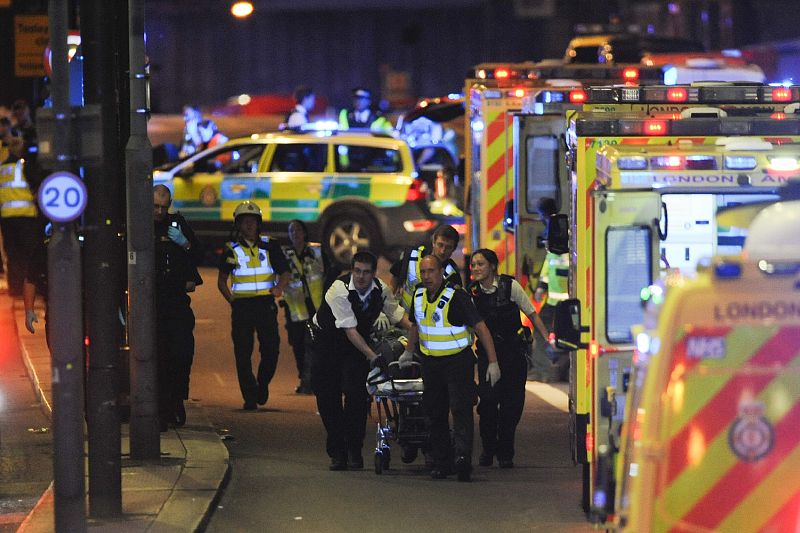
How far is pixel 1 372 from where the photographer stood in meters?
14.6

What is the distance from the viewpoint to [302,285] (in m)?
13.6

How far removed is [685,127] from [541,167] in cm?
544

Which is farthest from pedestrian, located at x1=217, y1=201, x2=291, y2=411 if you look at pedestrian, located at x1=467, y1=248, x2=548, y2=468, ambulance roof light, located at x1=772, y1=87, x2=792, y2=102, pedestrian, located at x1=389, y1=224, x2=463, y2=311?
ambulance roof light, located at x1=772, y1=87, x2=792, y2=102

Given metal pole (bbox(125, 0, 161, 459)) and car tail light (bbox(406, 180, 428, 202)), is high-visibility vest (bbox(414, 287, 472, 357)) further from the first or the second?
car tail light (bbox(406, 180, 428, 202))

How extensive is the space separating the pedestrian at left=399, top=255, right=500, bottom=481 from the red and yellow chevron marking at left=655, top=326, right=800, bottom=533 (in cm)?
450

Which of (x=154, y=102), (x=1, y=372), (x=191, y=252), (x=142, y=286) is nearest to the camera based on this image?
(x=142, y=286)

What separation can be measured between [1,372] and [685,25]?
23.2m

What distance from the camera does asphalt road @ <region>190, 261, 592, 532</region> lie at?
933 centimetres

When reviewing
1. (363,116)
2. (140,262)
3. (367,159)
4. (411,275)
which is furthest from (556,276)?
(363,116)

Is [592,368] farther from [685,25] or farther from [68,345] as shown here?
[685,25]

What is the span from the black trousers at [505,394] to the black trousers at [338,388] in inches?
31.3

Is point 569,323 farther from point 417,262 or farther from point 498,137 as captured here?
point 498,137

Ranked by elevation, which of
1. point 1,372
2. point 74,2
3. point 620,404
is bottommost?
point 1,372

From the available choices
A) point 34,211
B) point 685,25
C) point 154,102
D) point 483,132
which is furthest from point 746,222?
point 154,102
